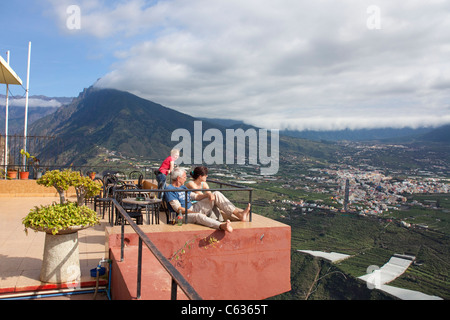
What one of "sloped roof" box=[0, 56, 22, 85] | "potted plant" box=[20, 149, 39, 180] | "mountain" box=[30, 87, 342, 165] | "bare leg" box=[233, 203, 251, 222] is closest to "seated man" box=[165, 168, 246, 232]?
"bare leg" box=[233, 203, 251, 222]

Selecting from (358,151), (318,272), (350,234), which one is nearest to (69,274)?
(318,272)

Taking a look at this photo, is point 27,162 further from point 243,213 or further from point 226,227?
point 226,227

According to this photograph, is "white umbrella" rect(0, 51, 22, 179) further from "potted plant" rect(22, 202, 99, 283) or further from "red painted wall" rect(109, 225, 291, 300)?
"red painted wall" rect(109, 225, 291, 300)

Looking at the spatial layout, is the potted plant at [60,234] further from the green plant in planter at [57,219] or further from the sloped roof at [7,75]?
the sloped roof at [7,75]

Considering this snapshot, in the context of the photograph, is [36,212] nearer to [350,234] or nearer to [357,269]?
[357,269]

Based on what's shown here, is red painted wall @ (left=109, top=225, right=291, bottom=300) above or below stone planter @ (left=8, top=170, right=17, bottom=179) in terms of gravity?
below

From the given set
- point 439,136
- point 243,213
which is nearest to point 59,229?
point 243,213
